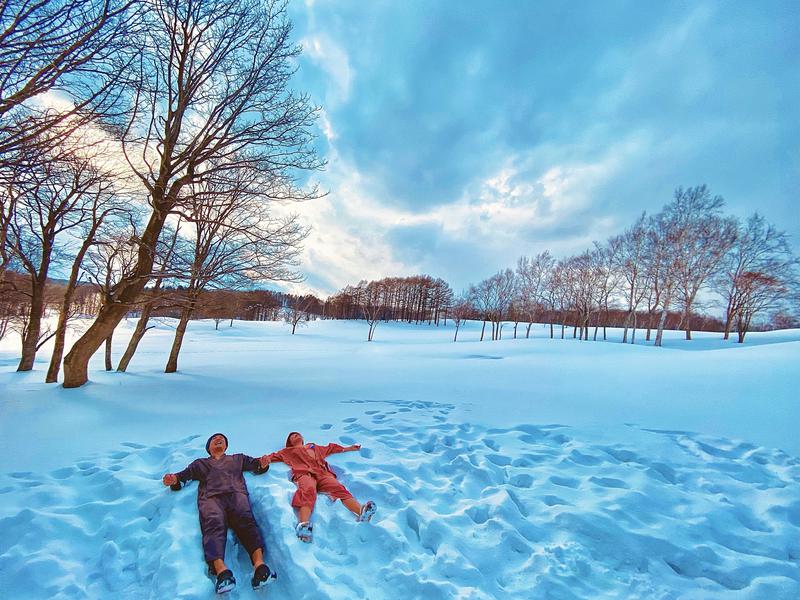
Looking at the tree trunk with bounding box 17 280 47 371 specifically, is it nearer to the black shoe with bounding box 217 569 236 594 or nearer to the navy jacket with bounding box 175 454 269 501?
the navy jacket with bounding box 175 454 269 501

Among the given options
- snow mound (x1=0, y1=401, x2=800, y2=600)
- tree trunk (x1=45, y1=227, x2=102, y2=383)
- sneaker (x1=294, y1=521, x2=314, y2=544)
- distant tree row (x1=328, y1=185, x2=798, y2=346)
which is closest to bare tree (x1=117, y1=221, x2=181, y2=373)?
tree trunk (x1=45, y1=227, x2=102, y2=383)

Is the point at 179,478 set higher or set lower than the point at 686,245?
lower

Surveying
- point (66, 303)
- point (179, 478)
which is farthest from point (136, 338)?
point (179, 478)

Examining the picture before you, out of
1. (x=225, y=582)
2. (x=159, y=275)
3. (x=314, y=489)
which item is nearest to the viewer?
(x=225, y=582)

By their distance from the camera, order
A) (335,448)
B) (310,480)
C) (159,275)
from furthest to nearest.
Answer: (159,275) < (335,448) < (310,480)

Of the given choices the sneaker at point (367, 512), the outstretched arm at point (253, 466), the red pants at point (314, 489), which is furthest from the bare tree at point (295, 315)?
the sneaker at point (367, 512)

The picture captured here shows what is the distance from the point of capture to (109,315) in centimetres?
745

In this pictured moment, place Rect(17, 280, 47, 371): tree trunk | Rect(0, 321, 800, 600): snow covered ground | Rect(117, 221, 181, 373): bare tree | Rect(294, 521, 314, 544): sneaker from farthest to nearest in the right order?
Rect(17, 280, 47, 371): tree trunk < Rect(117, 221, 181, 373): bare tree < Rect(294, 521, 314, 544): sneaker < Rect(0, 321, 800, 600): snow covered ground

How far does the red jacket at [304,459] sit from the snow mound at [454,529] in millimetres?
177

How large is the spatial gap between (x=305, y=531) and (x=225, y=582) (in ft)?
2.09

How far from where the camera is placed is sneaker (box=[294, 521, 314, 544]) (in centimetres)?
265

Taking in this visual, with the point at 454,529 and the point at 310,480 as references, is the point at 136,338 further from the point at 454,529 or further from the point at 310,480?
the point at 454,529

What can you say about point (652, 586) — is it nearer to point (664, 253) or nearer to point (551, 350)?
point (551, 350)

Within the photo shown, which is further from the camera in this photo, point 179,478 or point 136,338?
point 136,338
